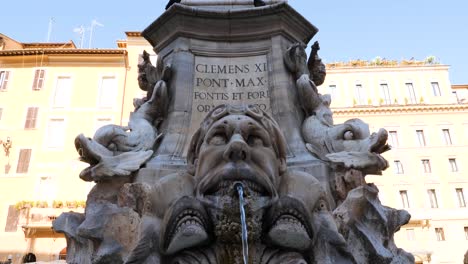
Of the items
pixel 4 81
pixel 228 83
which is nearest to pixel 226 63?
pixel 228 83

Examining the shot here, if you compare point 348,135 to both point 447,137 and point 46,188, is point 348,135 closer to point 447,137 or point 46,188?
point 46,188

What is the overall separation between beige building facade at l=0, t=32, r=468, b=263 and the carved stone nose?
878 inches

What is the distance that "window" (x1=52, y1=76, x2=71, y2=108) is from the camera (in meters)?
28.6

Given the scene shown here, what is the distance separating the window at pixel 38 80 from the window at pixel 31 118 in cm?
160

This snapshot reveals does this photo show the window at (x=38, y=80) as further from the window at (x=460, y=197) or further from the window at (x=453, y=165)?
the window at (x=460, y=197)

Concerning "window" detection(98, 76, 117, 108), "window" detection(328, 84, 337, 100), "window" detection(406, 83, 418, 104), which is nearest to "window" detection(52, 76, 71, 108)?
"window" detection(98, 76, 117, 108)

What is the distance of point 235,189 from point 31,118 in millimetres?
27793

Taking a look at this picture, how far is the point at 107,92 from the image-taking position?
2897 cm

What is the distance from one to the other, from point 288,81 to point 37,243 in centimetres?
2267

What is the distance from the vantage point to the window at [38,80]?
29.2 m

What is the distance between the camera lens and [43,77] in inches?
1153

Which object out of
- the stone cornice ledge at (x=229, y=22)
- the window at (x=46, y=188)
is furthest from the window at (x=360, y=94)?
the stone cornice ledge at (x=229, y=22)

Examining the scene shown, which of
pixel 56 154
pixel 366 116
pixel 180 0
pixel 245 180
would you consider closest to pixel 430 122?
pixel 366 116

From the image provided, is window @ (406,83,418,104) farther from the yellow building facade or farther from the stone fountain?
the stone fountain
